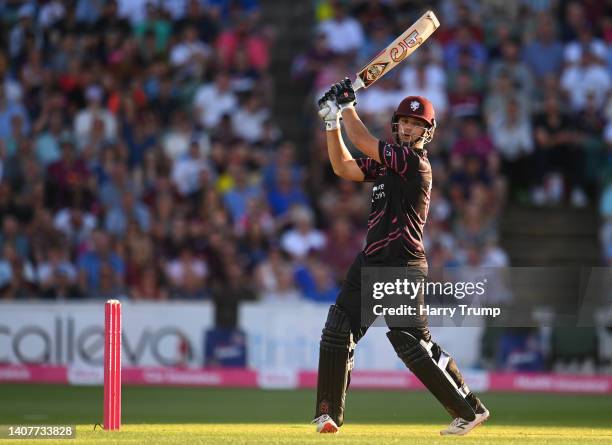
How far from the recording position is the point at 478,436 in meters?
Answer: 7.53

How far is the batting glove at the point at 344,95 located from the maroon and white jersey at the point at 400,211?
1.01 ft

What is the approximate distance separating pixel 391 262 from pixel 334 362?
65 cm

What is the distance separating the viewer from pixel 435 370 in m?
7.48

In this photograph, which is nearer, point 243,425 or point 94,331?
point 243,425

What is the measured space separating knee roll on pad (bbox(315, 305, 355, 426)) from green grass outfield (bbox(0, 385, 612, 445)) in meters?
0.21

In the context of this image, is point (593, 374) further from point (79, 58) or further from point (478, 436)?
point (79, 58)

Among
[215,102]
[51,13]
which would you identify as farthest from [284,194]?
[51,13]

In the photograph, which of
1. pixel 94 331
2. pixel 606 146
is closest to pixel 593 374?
pixel 606 146

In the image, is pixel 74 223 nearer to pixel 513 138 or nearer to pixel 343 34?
pixel 343 34

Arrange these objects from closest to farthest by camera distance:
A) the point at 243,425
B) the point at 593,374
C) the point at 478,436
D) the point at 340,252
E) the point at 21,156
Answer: the point at 478,436 → the point at 243,425 → the point at 593,374 → the point at 340,252 → the point at 21,156

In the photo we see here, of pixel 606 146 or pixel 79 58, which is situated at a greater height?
pixel 79 58

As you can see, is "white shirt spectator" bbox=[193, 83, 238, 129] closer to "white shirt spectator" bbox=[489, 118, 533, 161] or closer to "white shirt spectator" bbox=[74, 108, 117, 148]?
"white shirt spectator" bbox=[74, 108, 117, 148]

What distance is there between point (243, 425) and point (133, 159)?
24.6ft

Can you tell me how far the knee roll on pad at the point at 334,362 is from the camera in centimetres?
755
